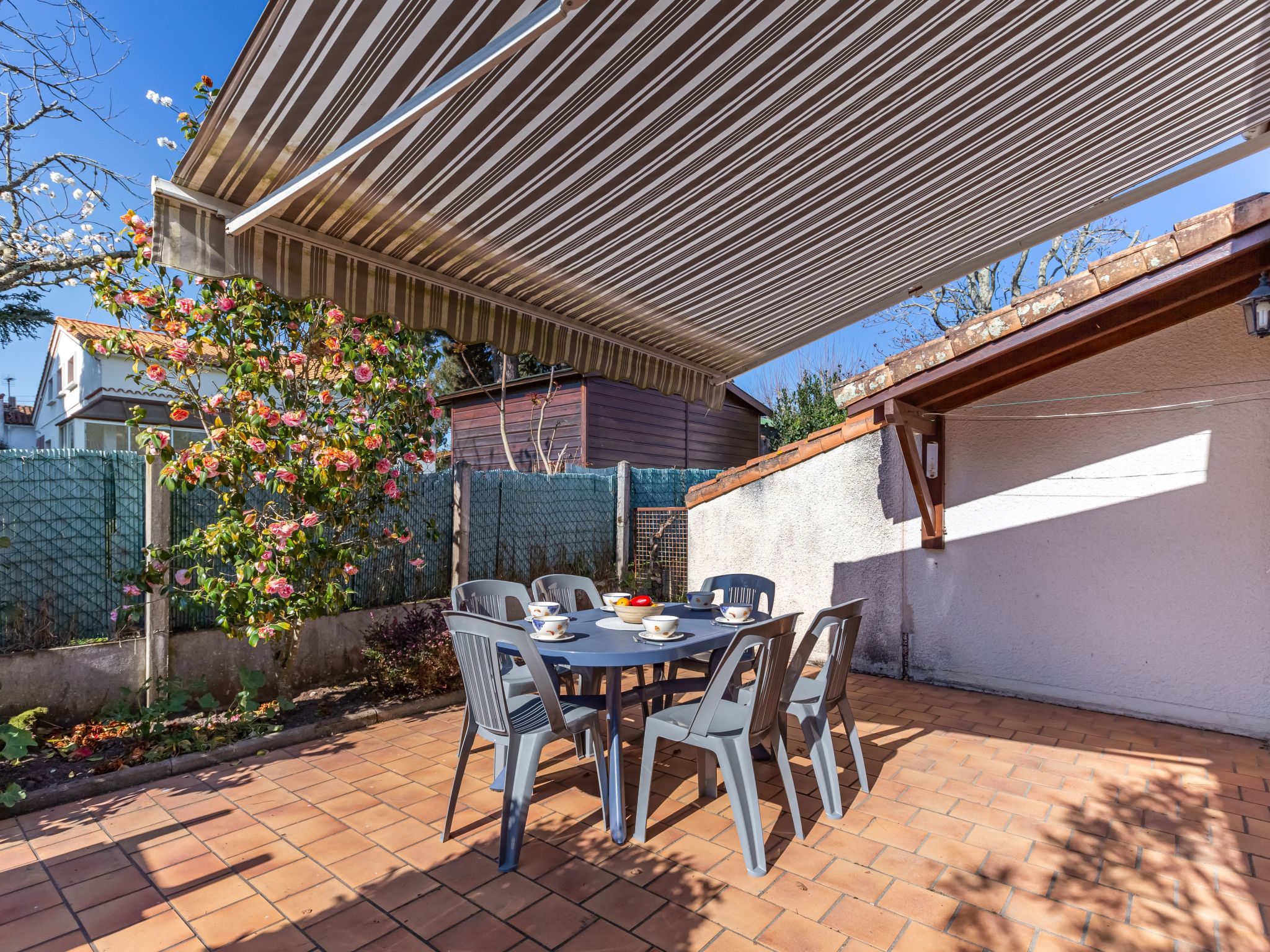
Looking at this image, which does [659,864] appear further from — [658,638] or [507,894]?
[658,638]

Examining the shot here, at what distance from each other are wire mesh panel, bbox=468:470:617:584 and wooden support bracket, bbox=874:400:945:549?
3.94 metres

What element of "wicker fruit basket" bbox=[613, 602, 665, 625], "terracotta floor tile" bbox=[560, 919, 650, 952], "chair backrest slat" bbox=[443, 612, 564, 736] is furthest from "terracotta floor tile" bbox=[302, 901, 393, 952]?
"wicker fruit basket" bbox=[613, 602, 665, 625]

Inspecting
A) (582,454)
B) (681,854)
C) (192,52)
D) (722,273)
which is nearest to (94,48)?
(192,52)

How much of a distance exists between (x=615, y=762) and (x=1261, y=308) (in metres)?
4.70

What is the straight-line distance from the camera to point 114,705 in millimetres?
4520

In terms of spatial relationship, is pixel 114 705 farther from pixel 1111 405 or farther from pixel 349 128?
pixel 1111 405

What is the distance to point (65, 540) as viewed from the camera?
4.54 meters

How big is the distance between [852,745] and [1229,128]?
3518 mm

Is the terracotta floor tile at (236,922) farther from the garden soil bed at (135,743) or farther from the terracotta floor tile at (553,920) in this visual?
the garden soil bed at (135,743)

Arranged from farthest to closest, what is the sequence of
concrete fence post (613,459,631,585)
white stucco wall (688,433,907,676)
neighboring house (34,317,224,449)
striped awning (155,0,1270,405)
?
neighboring house (34,317,224,449) < concrete fence post (613,459,631,585) < white stucco wall (688,433,907,676) < striped awning (155,0,1270,405)

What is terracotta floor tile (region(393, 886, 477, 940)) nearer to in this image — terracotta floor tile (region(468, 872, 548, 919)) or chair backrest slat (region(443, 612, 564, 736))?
terracotta floor tile (region(468, 872, 548, 919))

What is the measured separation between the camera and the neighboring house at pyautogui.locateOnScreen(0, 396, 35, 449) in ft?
79.0

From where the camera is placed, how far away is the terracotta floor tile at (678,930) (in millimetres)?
2492

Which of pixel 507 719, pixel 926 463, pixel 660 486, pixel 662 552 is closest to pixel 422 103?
pixel 507 719
